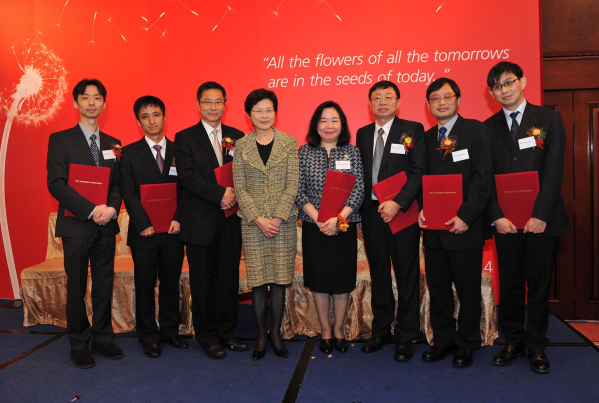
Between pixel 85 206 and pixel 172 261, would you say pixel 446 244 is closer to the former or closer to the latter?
pixel 172 261

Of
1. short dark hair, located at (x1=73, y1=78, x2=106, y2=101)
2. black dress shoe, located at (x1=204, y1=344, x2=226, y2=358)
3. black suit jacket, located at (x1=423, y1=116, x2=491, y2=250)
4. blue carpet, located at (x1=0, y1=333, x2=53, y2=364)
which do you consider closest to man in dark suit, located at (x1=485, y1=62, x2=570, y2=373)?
black suit jacket, located at (x1=423, y1=116, x2=491, y2=250)

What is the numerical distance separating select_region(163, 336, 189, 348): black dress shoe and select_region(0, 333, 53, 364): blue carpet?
112 centimetres

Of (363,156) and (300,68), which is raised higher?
(300,68)

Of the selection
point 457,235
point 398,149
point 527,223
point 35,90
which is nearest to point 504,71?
point 398,149

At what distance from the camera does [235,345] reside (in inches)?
126

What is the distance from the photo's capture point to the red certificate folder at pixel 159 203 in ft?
10.2

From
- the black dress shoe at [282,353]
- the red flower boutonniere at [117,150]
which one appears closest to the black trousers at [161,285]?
the red flower boutonniere at [117,150]

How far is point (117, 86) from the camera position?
4.75 m

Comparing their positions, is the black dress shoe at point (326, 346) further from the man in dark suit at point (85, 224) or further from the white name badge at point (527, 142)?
the white name badge at point (527, 142)

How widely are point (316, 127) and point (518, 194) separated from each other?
4.56 feet

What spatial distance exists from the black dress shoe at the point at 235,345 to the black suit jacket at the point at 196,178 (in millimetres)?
791

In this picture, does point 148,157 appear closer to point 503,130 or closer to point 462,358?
point 503,130

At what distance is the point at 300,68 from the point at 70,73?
261cm

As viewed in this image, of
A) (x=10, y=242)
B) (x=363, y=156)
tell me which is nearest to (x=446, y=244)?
(x=363, y=156)
